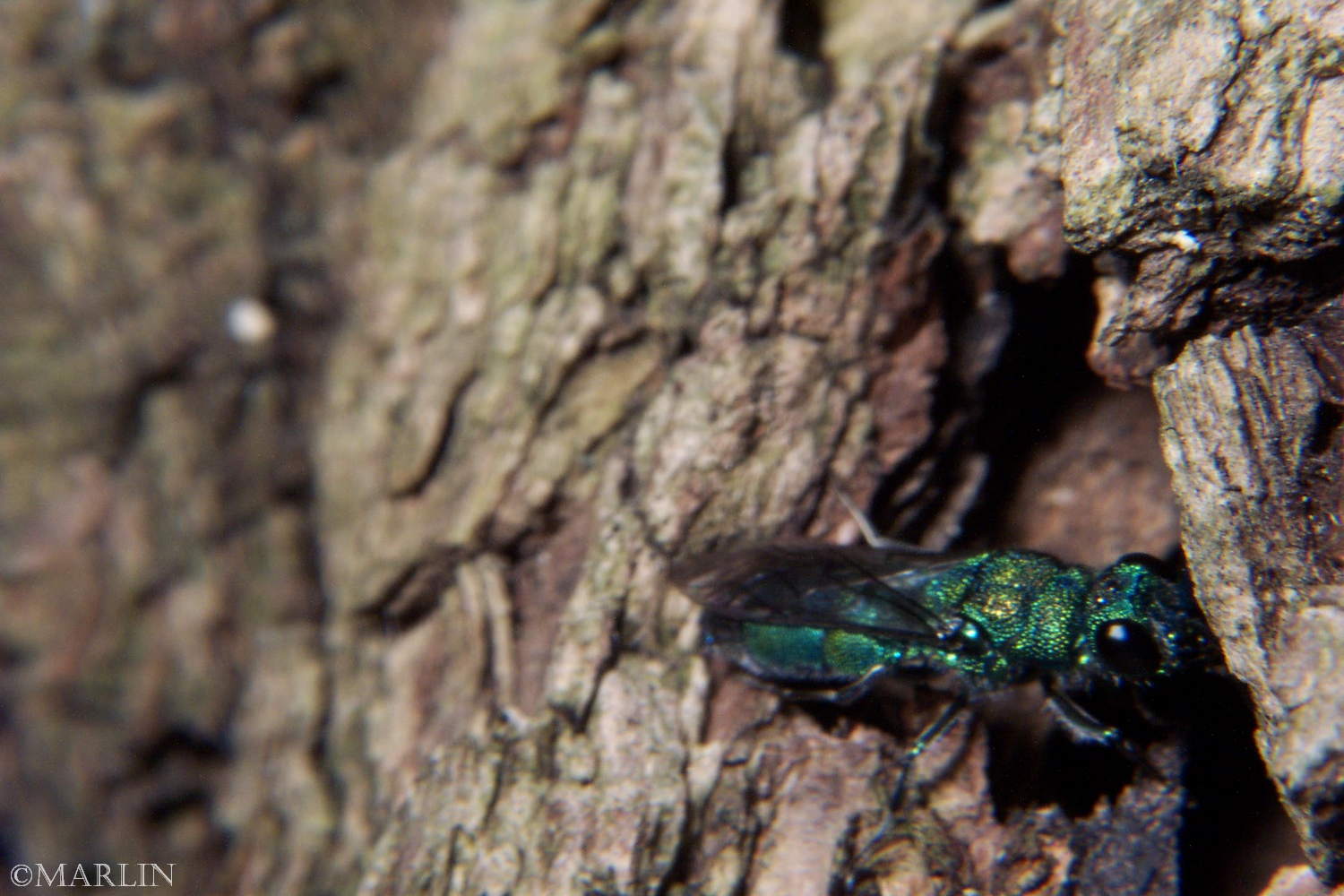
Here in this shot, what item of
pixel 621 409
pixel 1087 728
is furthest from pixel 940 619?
pixel 621 409

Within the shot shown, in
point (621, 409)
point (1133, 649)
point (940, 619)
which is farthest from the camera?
point (621, 409)

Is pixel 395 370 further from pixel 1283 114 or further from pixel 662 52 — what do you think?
pixel 1283 114

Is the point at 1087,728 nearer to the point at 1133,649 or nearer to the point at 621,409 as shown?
the point at 1133,649

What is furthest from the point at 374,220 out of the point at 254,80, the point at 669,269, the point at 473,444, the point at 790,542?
the point at 790,542

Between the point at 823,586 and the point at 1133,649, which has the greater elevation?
the point at 823,586

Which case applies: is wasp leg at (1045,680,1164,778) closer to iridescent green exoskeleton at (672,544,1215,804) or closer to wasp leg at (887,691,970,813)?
iridescent green exoskeleton at (672,544,1215,804)

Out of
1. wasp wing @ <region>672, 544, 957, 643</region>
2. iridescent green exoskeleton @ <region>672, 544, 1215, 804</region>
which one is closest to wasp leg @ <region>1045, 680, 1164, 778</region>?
iridescent green exoskeleton @ <region>672, 544, 1215, 804</region>

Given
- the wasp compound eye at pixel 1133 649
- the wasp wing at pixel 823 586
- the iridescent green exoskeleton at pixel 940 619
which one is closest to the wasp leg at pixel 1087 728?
the iridescent green exoskeleton at pixel 940 619
